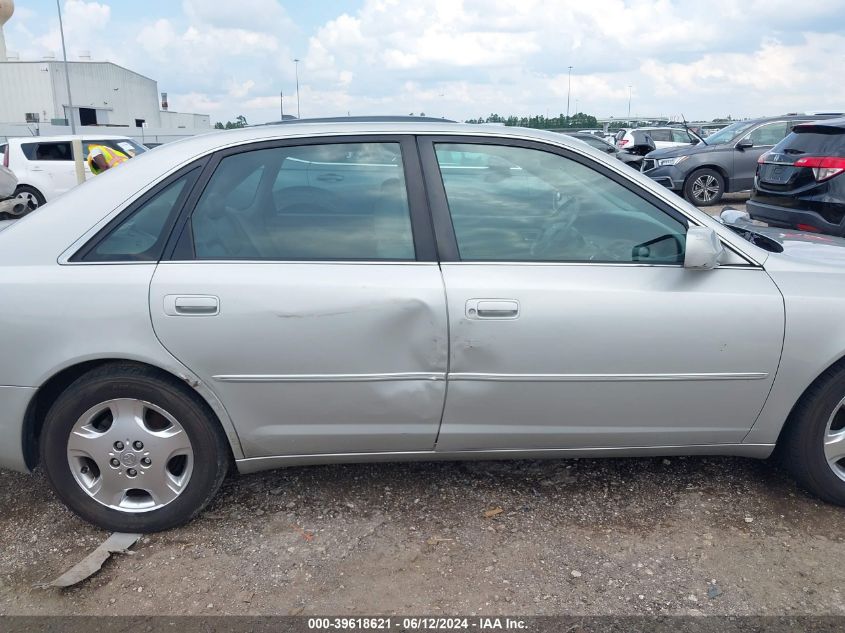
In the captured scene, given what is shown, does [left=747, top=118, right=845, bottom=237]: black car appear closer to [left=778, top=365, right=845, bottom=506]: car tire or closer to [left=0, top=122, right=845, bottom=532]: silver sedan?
[left=778, top=365, right=845, bottom=506]: car tire

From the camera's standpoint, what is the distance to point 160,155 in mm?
2766

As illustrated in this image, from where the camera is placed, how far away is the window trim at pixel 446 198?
2.70m

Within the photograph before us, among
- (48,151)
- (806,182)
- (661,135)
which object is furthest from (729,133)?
(48,151)

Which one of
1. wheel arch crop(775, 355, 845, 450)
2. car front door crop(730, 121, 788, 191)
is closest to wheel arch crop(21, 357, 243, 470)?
wheel arch crop(775, 355, 845, 450)

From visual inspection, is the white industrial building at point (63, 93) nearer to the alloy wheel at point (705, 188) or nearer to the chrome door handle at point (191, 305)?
the alloy wheel at point (705, 188)

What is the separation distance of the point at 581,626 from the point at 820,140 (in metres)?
6.00

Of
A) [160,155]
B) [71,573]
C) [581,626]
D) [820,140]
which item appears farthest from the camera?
[820,140]

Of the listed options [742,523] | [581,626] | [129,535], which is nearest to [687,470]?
[742,523]

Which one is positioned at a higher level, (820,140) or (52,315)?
(820,140)

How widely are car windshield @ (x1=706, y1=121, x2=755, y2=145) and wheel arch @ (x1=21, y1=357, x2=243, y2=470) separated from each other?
1206cm

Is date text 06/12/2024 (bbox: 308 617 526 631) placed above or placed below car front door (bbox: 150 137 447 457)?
below

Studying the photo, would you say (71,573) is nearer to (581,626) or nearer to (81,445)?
(81,445)

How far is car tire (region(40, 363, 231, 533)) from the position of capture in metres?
2.63

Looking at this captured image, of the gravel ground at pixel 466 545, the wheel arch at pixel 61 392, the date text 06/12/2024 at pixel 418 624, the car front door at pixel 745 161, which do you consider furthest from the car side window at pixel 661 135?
the date text 06/12/2024 at pixel 418 624
